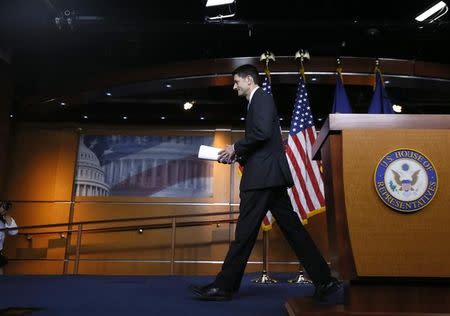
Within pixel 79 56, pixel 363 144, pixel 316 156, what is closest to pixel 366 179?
pixel 363 144

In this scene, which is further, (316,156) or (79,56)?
(79,56)

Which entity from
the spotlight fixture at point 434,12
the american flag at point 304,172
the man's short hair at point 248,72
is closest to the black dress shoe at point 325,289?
the man's short hair at point 248,72

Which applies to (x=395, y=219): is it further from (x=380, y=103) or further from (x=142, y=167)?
(x=142, y=167)

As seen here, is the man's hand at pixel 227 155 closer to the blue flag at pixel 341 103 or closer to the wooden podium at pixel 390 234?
the wooden podium at pixel 390 234

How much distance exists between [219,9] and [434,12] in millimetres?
2727

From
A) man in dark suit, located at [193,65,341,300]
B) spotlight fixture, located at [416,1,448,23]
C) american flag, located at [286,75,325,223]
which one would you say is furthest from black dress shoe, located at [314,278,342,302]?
spotlight fixture, located at [416,1,448,23]

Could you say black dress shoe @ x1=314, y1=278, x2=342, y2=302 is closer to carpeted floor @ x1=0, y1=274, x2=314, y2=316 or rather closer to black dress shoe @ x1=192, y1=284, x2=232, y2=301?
carpeted floor @ x1=0, y1=274, x2=314, y2=316

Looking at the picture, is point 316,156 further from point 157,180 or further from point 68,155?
point 68,155

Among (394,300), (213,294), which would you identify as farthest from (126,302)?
(394,300)

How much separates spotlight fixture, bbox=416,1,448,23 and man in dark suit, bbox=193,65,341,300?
13.0ft

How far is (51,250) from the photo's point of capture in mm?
7414

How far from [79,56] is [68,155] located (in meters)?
1.89

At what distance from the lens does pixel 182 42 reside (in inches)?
259

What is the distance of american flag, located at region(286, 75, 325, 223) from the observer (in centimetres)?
457
